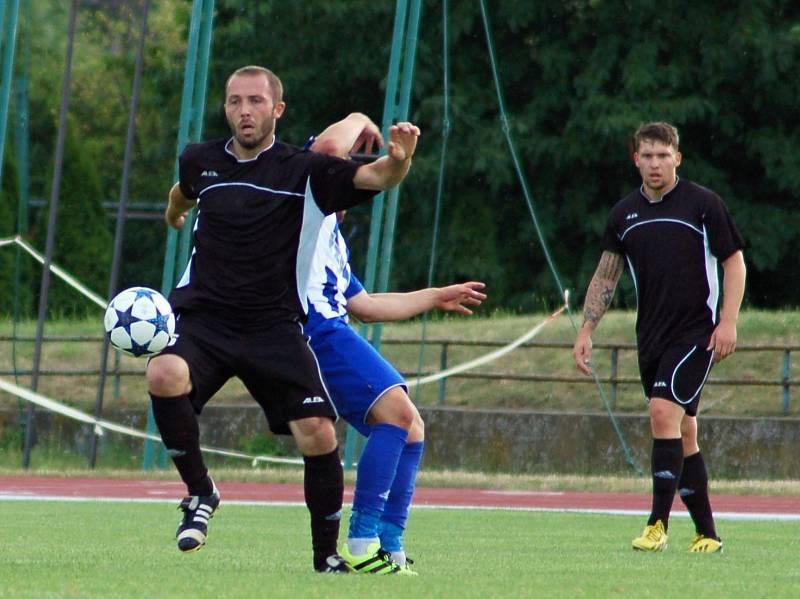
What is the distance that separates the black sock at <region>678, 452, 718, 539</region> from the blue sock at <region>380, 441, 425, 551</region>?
1.82 metres


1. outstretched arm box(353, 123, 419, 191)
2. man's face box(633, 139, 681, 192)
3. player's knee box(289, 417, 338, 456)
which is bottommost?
player's knee box(289, 417, 338, 456)

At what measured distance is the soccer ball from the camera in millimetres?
6832

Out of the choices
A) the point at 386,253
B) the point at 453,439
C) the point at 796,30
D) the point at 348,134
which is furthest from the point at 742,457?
the point at 348,134

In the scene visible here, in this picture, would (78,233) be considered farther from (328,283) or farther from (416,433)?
(328,283)

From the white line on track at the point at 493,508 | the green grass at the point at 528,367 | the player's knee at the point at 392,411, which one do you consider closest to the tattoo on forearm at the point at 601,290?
the player's knee at the point at 392,411

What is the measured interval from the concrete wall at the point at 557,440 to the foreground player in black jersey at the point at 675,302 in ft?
34.6

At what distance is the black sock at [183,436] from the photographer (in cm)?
670

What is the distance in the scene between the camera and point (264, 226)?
21.9 ft

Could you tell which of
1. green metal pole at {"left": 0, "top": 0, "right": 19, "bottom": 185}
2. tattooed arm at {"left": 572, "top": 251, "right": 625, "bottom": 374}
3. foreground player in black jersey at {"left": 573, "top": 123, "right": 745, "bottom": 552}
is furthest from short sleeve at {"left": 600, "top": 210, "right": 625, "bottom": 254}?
green metal pole at {"left": 0, "top": 0, "right": 19, "bottom": 185}

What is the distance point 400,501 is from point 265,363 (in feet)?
3.53

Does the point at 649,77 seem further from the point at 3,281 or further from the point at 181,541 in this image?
the point at 181,541

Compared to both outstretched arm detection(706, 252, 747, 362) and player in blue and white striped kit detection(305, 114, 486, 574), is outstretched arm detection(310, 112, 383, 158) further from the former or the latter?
outstretched arm detection(706, 252, 747, 362)

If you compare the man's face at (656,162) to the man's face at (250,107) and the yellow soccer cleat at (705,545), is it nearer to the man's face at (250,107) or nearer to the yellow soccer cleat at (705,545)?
the yellow soccer cleat at (705,545)

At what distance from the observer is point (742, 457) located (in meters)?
19.3
